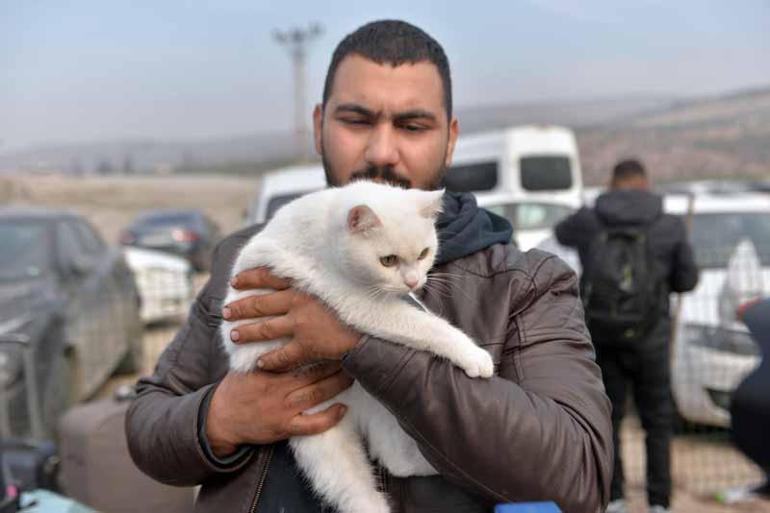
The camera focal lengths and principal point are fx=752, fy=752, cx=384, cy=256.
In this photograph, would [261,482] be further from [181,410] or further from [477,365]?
[477,365]

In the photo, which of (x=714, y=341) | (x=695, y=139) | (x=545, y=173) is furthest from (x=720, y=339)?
(x=695, y=139)

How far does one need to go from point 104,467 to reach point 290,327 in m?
2.46

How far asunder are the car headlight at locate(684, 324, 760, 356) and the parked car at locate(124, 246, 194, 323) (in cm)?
488

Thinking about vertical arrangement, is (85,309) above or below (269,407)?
below

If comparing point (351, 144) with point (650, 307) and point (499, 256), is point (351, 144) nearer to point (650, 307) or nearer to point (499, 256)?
point (499, 256)

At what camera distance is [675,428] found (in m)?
6.02

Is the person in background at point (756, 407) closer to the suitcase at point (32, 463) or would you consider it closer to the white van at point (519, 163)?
the suitcase at point (32, 463)

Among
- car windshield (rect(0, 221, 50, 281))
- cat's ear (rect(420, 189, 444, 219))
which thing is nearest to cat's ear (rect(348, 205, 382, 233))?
cat's ear (rect(420, 189, 444, 219))

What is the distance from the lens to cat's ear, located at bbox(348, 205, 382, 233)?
1705 mm

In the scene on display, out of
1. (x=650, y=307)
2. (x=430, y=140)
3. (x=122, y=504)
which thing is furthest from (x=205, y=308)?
(x=650, y=307)

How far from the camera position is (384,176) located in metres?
2.02

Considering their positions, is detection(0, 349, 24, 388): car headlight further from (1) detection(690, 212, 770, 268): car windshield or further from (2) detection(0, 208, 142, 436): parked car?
(1) detection(690, 212, 770, 268): car windshield

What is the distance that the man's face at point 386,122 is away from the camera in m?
1.91

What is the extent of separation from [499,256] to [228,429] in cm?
73
